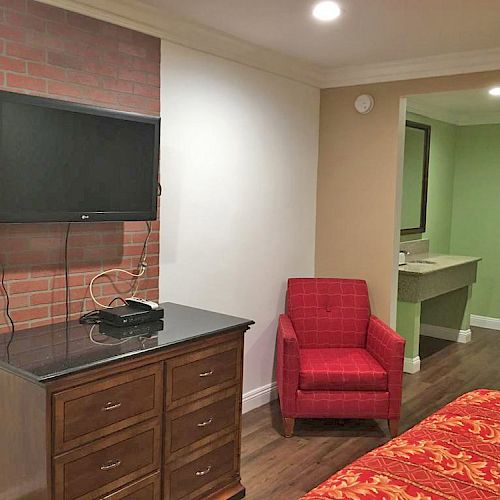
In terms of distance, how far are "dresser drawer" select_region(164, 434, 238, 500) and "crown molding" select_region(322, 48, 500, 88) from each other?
257cm

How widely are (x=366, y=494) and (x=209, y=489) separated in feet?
4.20

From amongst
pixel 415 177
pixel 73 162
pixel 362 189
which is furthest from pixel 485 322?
pixel 73 162

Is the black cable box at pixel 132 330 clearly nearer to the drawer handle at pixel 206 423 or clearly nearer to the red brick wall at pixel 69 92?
the red brick wall at pixel 69 92

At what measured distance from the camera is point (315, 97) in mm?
4238

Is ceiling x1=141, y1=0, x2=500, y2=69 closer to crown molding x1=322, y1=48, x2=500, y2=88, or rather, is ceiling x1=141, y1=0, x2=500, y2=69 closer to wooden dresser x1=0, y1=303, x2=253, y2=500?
crown molding x1=322, y1=48, x2=500, y2=88

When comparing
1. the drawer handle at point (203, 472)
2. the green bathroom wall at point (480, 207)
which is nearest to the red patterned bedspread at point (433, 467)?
the drawer handle at point (203, 472)

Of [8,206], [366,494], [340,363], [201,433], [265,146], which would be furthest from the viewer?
[265,146]

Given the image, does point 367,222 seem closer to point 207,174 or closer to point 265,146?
point 265,146

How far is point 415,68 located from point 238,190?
141 centimetres

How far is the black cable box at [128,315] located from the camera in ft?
8.42

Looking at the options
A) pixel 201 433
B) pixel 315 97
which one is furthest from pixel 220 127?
pixel 201 433

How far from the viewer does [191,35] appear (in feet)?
10.2

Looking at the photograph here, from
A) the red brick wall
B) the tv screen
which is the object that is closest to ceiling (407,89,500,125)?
the red brick wall

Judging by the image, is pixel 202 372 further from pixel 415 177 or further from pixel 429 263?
pixel 415 177
